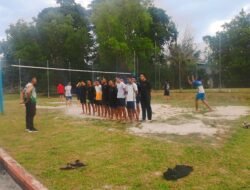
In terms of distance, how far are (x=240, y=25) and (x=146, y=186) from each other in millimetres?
50164

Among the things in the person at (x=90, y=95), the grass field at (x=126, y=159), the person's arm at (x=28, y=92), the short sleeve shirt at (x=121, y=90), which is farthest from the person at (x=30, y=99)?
the person at (x=90, y=95)

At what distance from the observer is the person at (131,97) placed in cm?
1492

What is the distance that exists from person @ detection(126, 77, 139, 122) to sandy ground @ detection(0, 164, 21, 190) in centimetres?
690

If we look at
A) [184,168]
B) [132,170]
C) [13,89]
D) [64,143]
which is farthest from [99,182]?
[13,89]

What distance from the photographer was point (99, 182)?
705 centimetres

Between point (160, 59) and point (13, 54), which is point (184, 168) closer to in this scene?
point (160, 59)

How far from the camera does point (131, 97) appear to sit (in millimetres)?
14953

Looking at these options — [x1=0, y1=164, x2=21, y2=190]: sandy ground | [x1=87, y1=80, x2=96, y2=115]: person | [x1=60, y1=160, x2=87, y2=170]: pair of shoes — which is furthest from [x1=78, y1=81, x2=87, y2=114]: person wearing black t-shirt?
[x1=60, y1=160, x2=87, y2=170]: pair of shoes

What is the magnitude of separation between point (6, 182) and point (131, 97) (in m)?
7.61

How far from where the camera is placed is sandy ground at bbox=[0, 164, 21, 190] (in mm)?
7531

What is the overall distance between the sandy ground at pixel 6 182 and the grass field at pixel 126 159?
1.27ft

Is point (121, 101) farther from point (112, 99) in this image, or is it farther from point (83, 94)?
point (83, 94)

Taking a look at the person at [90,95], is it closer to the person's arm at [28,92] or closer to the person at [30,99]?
the person at [30,99]

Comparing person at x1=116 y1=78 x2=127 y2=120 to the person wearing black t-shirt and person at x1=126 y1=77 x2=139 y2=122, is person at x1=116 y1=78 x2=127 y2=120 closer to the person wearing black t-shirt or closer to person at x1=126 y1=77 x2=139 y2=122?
person at x1=126 y1=77 x2=139 y2=122
